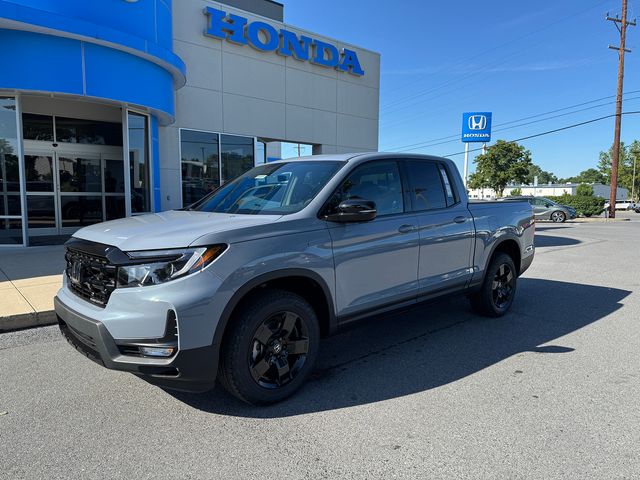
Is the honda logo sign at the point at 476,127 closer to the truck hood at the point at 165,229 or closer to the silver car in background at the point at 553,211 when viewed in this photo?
the silver car in background at the point at 553,211

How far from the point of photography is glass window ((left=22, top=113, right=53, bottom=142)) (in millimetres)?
12625

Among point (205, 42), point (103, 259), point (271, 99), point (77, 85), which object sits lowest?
point (103, 259)

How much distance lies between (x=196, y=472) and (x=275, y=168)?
2.80 m

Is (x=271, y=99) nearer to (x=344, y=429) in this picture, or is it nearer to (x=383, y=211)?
(x=383, y=211)

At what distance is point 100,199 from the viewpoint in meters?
14.1

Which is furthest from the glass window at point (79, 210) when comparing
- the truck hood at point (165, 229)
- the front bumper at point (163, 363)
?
the front bumper at point (163, 363)

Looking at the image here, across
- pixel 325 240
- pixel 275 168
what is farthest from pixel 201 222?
pixel 275 168

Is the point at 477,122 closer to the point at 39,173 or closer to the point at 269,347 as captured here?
the point at 39,173

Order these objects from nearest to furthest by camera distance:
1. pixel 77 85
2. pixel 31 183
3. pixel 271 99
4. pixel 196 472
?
pixel 196 472 < pixel 77 85 < pixel 31 183 < pixel 271 99

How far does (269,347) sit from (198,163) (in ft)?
38.5

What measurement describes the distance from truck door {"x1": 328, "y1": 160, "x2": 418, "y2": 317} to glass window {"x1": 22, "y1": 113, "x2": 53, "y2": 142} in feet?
40.5

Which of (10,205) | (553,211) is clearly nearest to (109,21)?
(10,205)

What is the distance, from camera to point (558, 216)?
2720cm

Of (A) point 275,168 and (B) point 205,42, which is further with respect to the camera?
(B) point 205,42
